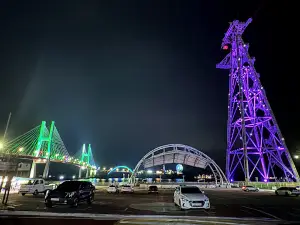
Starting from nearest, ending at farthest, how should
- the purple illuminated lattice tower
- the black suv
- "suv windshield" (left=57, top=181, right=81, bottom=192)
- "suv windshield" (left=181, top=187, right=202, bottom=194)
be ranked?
the black suv, "suv windshield" (left=181, top=187, right=202, bottom=194), "suv windshield" (left=57, top=181, right=81, bottom=192), the purple illuminated lattice tower

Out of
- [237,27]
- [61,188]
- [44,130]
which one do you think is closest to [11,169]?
[61,188]

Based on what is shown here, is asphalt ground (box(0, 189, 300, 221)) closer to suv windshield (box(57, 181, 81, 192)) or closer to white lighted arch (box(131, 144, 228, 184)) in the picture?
suv windshield (box(57, 181, 81, 192))

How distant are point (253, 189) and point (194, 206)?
27.1m

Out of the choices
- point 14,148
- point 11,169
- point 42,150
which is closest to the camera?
point 11,169

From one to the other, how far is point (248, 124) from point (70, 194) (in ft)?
139

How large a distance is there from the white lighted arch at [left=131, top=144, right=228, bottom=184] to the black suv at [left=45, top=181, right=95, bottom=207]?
29047 mm

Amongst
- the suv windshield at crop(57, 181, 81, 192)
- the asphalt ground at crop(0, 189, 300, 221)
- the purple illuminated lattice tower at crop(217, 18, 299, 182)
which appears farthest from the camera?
the purple illuminated lattice tower at crop(217, 18, 299, 182)

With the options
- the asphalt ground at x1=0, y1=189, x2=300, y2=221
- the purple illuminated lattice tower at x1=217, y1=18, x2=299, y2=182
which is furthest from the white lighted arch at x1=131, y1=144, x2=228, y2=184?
the asphalt ground at x1=0, y1=189, x2=300, y2=221

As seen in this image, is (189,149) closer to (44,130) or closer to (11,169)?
(11,169)

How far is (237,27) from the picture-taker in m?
49.5

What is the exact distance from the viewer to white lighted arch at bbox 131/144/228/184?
1785 inches

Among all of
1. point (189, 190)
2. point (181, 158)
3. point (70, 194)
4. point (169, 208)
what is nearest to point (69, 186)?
point (70, 194)

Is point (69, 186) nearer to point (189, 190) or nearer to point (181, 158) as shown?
point (189, 190)

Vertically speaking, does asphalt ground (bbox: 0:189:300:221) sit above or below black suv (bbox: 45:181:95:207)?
below
